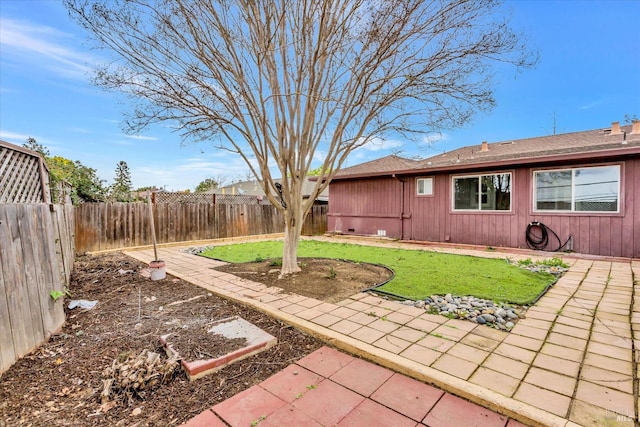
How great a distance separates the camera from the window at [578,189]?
19.5 feet

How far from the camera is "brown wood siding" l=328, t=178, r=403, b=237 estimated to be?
9336 mm

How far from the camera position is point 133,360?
1.90 metres

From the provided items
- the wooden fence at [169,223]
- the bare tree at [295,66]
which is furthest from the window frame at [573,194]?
the wooden fence at [169,223]

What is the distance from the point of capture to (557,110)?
40.1 feet

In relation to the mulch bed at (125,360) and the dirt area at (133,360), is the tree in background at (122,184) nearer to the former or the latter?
the dirt area at (133,360)

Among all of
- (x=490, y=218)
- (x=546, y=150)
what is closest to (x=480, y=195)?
(x=490, y=218)

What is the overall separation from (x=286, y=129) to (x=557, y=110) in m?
13.9

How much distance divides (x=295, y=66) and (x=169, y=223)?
6.63m

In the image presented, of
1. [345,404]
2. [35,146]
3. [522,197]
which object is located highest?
[35,146]

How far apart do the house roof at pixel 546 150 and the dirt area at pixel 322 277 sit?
2.22 m

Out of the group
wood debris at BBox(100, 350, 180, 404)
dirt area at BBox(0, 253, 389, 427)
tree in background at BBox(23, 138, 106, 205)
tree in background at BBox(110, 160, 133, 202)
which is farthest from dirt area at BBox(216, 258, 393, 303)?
tree in background at BBox(23, 138, 106, 205)

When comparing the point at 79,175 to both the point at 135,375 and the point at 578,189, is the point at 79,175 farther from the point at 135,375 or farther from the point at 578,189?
the point at 578,189

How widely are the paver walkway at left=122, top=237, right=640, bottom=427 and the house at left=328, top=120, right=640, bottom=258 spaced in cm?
310

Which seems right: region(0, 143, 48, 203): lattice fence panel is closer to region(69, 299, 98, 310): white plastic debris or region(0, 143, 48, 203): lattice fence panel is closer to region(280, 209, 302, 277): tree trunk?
region(69, 299, 98, 310): white plastic debris
